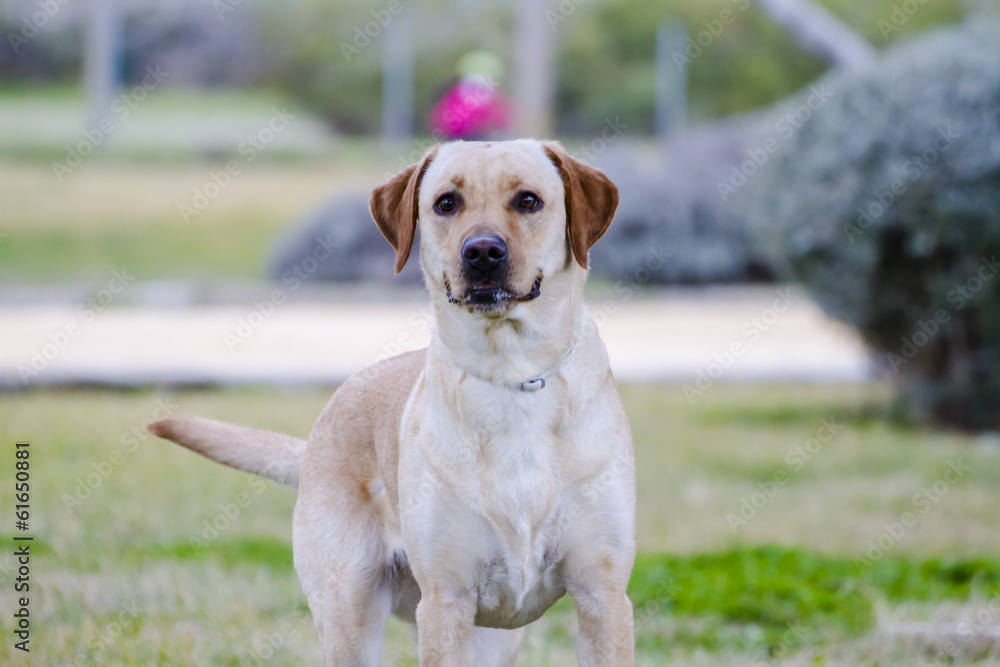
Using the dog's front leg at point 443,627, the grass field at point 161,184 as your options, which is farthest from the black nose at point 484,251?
the grass field at point 161,184

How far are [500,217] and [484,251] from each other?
153 mm

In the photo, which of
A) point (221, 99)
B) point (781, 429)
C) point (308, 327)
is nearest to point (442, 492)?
point (781, 429)

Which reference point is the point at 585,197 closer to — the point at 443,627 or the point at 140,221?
the point at 443,627

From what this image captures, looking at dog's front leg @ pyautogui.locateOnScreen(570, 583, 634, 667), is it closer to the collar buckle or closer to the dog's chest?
the dog's chest

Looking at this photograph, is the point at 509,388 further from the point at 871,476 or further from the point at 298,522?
the point at 871,476

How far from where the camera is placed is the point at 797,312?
14.7m

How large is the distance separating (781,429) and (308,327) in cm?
600

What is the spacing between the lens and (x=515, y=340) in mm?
2996

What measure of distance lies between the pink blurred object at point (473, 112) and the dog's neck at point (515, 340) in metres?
13.1

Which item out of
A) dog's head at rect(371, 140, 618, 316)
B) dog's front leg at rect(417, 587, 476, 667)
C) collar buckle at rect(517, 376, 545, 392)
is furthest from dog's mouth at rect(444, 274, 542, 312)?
dog's front leg at rect(417, 587, 476, 667)

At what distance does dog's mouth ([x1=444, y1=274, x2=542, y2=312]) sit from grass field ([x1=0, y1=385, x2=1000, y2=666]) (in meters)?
1.81

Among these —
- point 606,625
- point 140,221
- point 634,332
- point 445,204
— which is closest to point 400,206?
point 445,204

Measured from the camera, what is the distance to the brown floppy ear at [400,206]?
10.5ft

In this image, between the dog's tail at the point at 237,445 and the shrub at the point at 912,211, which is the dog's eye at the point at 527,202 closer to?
the dog's tail at the point at 237,445
